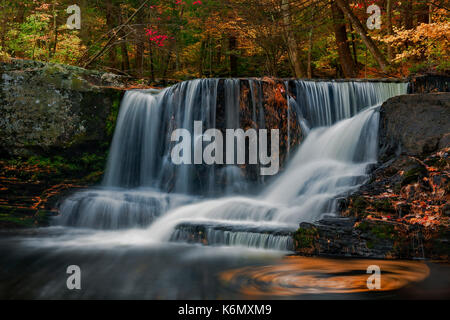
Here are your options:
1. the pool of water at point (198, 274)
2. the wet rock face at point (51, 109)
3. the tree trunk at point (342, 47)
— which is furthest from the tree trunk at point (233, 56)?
the pool of water at point (198, 274)

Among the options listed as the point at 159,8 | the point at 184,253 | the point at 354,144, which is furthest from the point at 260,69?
the point at 184,253

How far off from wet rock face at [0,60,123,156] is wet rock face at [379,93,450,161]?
6.61m

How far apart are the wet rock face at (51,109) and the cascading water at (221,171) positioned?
59cm

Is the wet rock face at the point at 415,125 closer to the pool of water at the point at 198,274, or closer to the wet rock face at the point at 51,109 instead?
the pool of water at the point at 198,274

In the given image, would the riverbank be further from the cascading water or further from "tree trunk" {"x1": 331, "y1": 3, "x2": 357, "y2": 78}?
"tree trunk" {"x1": 331, "y1": 3, "x2": 357, "y2": 78}

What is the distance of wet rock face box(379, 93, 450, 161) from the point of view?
297 inches

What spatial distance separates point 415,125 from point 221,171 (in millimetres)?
4334

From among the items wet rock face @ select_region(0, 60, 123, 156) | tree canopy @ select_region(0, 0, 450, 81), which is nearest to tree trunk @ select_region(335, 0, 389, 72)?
tree canopy @ select_region(0, 0, 450, 81)

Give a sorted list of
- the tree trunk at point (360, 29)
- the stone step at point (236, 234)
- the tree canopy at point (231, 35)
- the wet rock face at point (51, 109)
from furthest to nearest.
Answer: the tree canopy at point (231, 35) < the tree trunk at point (360, 29) < the wet rock face at point (51, 109) < the stone step at point (236, 234)

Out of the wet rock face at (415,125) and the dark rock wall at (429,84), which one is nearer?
the wet rock face at (415,125)

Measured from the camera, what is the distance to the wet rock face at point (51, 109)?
31.5 feet

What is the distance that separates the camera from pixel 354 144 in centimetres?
920

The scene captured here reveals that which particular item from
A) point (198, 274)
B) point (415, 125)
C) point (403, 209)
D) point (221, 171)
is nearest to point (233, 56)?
point (221, 171)

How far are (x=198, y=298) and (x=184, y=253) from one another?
1.95 meters
